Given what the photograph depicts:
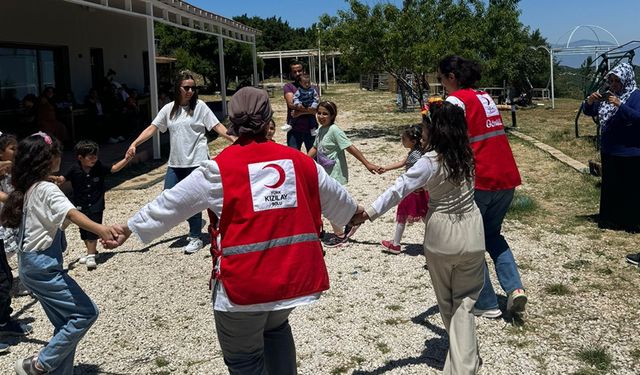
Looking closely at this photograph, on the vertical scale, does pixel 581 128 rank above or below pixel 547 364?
above

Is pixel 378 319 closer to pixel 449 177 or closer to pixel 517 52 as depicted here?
pixel 449 177

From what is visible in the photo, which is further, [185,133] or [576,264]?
[185,133]

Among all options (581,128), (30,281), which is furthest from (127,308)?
(581,128)

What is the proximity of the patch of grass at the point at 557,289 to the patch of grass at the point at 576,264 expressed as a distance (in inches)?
19.4

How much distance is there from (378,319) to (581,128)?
41.6ft

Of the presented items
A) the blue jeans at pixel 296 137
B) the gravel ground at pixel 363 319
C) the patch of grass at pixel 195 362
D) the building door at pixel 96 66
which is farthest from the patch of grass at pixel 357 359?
the building door at pixel 96 66

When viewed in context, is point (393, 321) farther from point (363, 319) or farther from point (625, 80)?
point (625, 80)

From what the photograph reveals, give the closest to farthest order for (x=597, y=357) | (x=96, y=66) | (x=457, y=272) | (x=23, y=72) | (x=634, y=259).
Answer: (x=457, y=272)
(x=597, y=357)
(x=634, y=259)
(x=23, y=72)
(x=96, y=66)

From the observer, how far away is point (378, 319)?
4379 millimetres

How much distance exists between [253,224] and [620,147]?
4974 millimetres

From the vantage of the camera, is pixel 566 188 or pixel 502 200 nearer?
pixel 502 200

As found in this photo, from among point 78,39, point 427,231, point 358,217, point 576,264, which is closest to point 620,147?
point 576,264

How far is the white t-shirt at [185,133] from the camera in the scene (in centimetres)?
600

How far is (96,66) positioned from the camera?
53.7 feet
